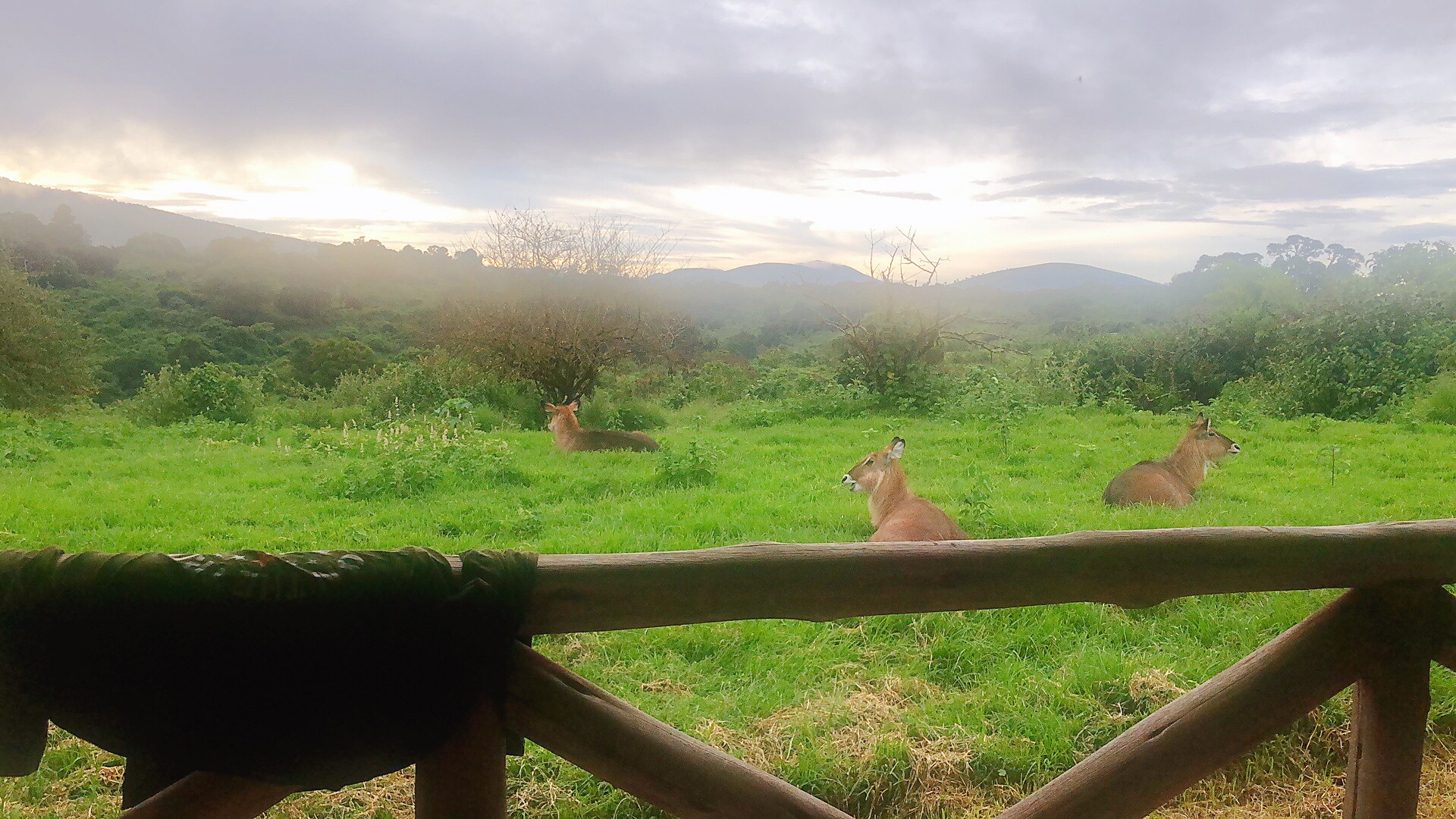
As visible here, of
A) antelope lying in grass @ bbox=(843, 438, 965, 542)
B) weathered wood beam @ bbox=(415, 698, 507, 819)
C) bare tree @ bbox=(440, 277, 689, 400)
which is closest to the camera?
weathered wood beam @ bbox=(415, 698, 507, 819)

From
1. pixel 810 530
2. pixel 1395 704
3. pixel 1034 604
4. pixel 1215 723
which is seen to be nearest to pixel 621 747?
pixel 1034 604

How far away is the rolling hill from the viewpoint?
17.2 feet

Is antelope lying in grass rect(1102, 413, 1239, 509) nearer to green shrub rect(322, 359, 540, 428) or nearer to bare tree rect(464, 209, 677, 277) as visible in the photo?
bare tree rect(464, 209, 677, 277)

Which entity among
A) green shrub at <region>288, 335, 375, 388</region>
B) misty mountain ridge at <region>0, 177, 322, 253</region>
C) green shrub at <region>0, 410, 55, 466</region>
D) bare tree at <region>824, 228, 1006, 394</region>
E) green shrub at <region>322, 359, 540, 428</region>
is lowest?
green shrub at <region>0, 410, 55, 466</region>

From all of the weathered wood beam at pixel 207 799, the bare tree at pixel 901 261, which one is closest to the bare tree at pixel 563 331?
the bare tree at pixel 901 261

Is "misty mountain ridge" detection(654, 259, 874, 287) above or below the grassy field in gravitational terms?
above

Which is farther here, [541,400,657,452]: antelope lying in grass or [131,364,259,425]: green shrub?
[541,400,657,452]: antelope lying in grass

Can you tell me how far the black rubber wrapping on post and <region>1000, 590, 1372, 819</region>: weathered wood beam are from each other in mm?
902

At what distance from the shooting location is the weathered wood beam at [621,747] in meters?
1.09

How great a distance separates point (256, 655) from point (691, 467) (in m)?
2.96

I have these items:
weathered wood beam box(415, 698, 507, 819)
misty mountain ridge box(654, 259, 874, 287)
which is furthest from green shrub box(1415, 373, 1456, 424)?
weathered wood beam box(415, 698, 507, 819)

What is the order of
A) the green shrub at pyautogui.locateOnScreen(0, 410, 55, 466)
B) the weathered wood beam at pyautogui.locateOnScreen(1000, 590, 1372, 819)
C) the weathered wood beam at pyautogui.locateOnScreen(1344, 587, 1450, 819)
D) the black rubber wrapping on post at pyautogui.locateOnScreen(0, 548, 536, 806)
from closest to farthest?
the black rubber wrapping on post at pyautogui.locateOnScreen(0, 548, 536, 806) < the weathered wood beam at pyautogui.locateOnScreen(1000, 590, 1372, 819) < the weathered wood beam at pyautogui.locateOnScreen(1344, 587, 1450, 819) < the green shrub at pyautogui.locateOnScreen(0, 410, 55, 466)

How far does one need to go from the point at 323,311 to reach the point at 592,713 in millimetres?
3920

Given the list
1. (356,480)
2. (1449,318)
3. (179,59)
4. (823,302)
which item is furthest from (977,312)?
(179,59)
